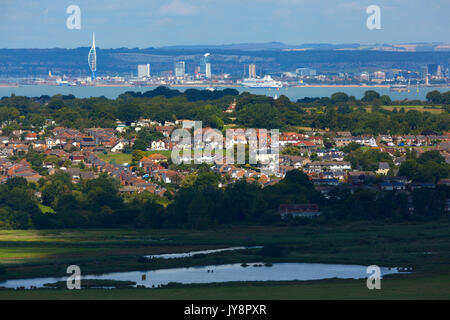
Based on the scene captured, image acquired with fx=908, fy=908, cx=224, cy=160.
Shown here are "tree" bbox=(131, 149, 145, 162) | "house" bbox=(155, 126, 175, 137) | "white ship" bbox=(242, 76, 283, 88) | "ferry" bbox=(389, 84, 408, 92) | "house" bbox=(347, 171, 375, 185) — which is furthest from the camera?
"white ship" bbox=(242, 76, 283, 88)

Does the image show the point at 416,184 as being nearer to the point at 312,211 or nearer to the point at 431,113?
the point at 312,211

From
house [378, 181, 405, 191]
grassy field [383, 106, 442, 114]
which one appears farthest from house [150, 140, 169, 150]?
grassy field [383, 106, 442, 114]

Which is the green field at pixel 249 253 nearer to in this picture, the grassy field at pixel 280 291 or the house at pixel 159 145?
the grassy field at pixel 280 291

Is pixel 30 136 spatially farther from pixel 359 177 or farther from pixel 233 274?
pixel 233 274

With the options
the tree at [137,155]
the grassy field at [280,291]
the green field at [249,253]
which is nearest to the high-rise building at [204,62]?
the tree at [137,155]

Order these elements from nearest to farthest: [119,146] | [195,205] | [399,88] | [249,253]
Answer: [249,253]
[195,205]
[119,146]
[399,88]

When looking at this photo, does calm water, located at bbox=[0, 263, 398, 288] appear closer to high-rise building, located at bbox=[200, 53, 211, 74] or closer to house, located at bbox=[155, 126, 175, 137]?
house, located at bbox=[155, 126, 175, 137]

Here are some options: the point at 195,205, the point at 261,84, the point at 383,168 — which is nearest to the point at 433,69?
the point at 261,84
